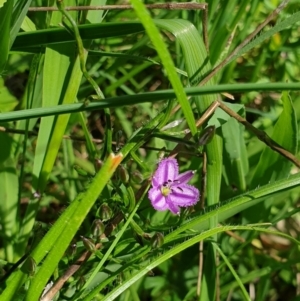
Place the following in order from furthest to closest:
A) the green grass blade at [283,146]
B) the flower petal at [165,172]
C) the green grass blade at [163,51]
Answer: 1. the green grass blade at [283,146]
2. the flower petal at [165,172]
3. the green grass blade at [163,51]

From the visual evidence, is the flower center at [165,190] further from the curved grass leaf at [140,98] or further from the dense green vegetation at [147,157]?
the curved grass leaf at [140,98]

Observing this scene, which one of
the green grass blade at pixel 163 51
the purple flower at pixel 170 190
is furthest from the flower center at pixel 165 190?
the green grass blade at pixel 163 51

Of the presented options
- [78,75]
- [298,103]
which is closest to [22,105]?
[78,75]

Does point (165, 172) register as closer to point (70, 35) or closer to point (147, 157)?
point (70, 35)

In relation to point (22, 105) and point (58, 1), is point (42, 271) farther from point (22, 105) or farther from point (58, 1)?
point (22, 105)

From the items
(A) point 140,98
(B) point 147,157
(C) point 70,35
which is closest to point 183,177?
(A) point 140,98

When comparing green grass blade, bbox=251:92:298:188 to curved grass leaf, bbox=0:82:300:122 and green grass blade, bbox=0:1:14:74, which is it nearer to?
curved grass leaf, bbox=0:82:300:122
